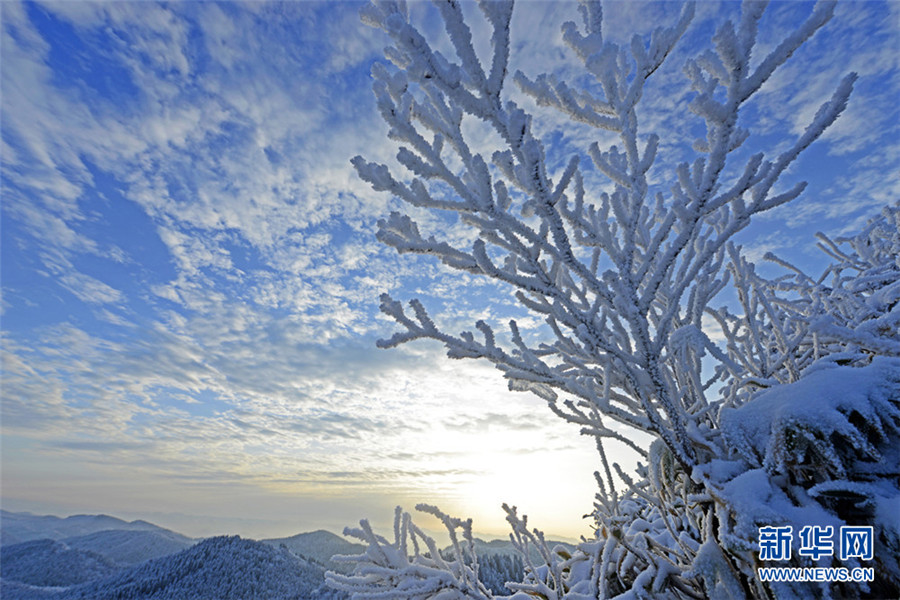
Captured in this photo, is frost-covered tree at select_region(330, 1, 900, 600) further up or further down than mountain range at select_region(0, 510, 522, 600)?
further up

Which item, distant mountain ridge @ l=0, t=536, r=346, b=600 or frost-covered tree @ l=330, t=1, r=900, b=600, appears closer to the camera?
frost-covered tree @ l=330, t=1, r=900, b=600

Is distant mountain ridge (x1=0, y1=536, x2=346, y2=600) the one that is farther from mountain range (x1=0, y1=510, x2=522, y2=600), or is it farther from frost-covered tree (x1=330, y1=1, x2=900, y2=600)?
frost-covered tree (x1=330, y1=1, x2=900, y2=600)

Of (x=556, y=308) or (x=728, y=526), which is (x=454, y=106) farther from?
(x=728, y=526)

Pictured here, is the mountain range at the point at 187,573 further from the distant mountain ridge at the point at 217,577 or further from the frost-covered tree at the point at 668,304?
the frost-covered tree at the point at 668,304

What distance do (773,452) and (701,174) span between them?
51.6 inches

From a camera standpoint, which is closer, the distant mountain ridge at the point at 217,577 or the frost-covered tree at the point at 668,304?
the frost-covered tree at the point at 668,304

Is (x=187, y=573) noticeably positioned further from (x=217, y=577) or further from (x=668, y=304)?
(x=668, y=304)

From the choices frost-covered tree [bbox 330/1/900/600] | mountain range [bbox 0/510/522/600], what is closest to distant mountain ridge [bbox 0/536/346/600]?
mountain range [bbox 0/510/522/600]

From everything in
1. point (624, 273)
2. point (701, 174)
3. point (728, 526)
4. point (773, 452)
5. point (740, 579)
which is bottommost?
point (740, 579)

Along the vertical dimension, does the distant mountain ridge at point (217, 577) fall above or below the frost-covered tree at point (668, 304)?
below

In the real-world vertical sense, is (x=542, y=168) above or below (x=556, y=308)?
above

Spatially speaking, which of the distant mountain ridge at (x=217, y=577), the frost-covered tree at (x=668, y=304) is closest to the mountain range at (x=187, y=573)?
the distant mountain ridge at (x=217, y=577)

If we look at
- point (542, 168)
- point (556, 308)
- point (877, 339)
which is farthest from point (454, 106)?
point (877, 339)

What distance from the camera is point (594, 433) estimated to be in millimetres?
2256
